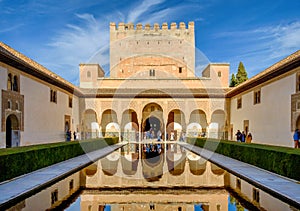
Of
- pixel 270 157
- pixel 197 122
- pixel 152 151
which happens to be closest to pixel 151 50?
pixel 197 122

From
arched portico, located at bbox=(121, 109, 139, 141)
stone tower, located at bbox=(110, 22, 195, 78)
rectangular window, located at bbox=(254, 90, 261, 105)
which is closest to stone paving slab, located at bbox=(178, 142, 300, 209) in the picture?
rectangular window, located at bbox=(254, 90, 261, 105)

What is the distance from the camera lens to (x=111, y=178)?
24.5ft

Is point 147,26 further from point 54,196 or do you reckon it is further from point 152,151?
point 54,196

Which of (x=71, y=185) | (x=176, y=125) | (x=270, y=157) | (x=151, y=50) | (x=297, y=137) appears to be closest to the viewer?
(x=71, y=185)

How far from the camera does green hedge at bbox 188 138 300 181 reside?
21.8ft

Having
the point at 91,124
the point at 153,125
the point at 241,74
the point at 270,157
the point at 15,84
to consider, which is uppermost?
the point at 241,74

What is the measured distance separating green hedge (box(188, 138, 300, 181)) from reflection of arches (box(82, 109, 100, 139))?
13682 mm

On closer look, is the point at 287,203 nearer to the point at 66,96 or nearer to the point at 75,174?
the point at 75,174

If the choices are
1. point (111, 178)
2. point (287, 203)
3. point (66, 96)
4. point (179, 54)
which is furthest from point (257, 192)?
point (179, 54)

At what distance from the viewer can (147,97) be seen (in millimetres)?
23828

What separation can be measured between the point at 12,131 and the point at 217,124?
16.1 m

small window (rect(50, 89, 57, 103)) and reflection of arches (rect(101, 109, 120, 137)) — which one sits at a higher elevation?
small window (rect(50, 89, 57, 103))

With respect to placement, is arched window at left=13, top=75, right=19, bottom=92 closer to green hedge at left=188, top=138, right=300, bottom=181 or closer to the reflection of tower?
green hedge at left=188, top=138, right=300, bottom=181

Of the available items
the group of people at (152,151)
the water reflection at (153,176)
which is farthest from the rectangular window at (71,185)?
the group of people at (152,151)
